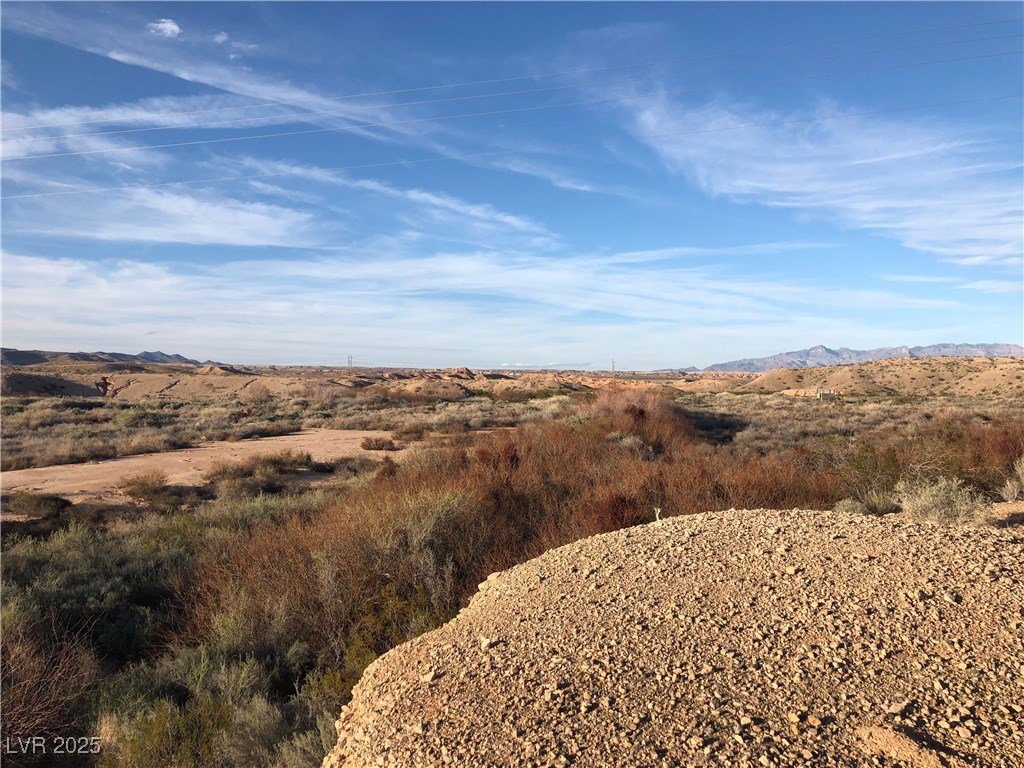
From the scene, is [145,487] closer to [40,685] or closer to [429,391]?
[40,685]

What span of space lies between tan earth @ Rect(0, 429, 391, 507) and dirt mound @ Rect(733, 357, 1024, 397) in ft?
156

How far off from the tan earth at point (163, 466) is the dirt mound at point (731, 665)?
12.7m

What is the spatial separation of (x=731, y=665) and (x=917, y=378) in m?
72.1

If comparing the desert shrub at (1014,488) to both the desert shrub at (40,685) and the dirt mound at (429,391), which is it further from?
the dirt mound at (429,391)

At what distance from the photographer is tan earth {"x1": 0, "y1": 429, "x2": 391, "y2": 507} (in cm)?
1403

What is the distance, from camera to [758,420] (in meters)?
25.6

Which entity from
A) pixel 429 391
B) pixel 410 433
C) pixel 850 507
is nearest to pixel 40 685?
pixel 850 507

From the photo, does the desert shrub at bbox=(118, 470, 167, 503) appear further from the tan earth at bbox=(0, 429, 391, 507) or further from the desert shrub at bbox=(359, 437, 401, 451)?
the desert shrub at bbox=(359, 437, 401, 451)

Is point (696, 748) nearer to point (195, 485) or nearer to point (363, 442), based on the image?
point (195, 485)

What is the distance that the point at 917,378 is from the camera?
202 feet

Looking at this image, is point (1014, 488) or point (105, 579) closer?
point (105, 579)

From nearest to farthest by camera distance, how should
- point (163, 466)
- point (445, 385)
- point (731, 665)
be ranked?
1. point (731, 665)
2. point (163, 466)
3. point (445, 385)

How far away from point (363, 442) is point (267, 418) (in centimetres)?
1243

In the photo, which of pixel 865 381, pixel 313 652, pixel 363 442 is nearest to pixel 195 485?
pixel 363 442
